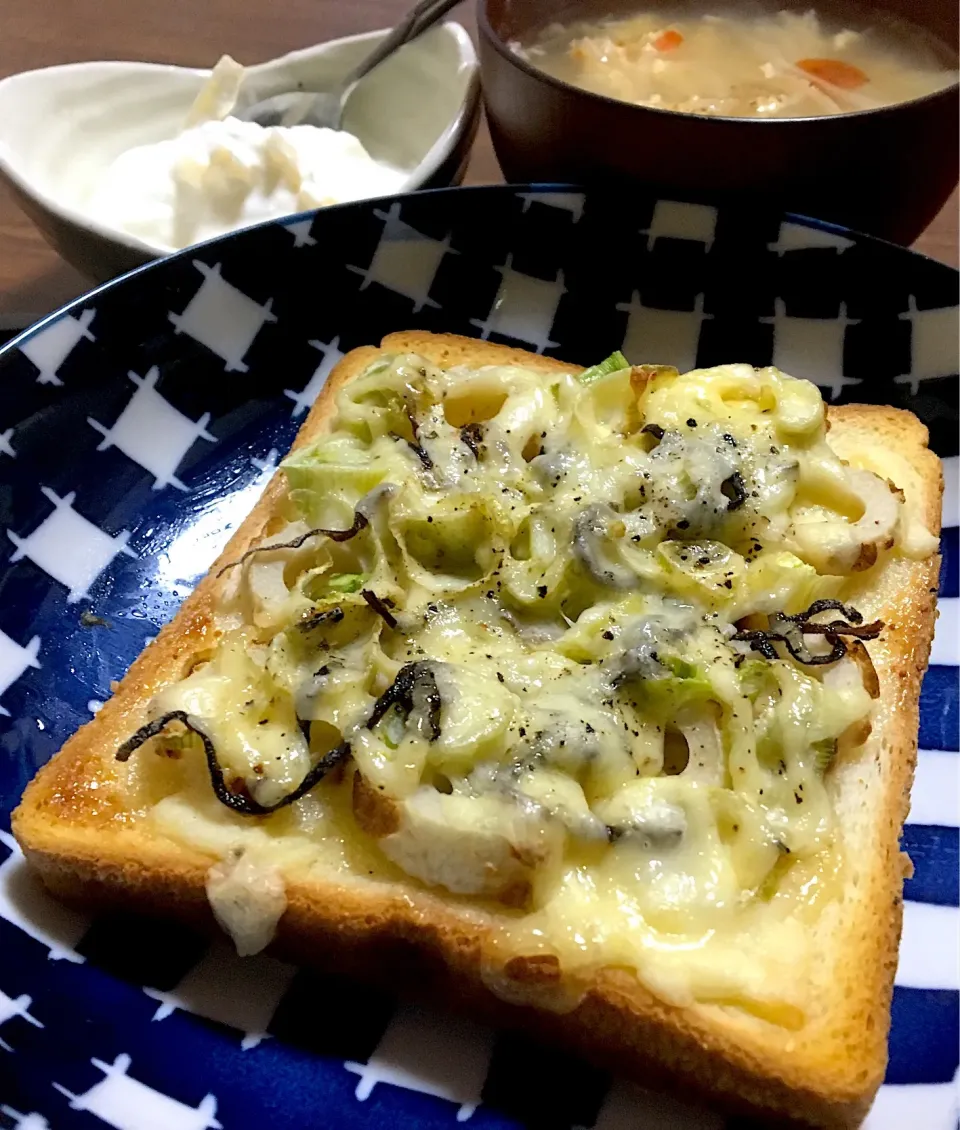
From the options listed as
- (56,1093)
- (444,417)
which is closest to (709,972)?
(56,1093)

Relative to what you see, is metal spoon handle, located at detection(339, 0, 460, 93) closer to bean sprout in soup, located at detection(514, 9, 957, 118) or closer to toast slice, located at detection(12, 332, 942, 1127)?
bean sprout in soup, located at detection(514, 9, 957, 118)

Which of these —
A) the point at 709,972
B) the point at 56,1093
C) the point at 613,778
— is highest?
the point at 613,778

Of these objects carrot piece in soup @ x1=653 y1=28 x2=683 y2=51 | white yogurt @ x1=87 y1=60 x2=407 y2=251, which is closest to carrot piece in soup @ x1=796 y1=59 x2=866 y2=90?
carrot piece in soup @ x1=653 y1=28 x2=683 y2=51

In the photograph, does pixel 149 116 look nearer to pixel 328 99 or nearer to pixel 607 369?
pixel 328 99

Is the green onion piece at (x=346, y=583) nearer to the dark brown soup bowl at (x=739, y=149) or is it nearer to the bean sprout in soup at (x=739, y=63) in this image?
the dark brown soup bowl at (x=739, y=149)

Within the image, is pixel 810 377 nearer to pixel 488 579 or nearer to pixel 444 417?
pixel 444 417

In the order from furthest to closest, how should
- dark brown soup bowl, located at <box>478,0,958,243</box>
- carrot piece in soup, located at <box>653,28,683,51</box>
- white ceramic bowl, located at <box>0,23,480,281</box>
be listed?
carrot piece in soup, located at <box>653,28,683,51</box> → white ceramic bowl, located at <box>0,23,480,281</box> → dark brown soup bowl, located at <box>478,0,958,243</box>

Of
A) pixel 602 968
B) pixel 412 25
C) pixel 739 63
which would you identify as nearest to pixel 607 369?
pixel 602 968
